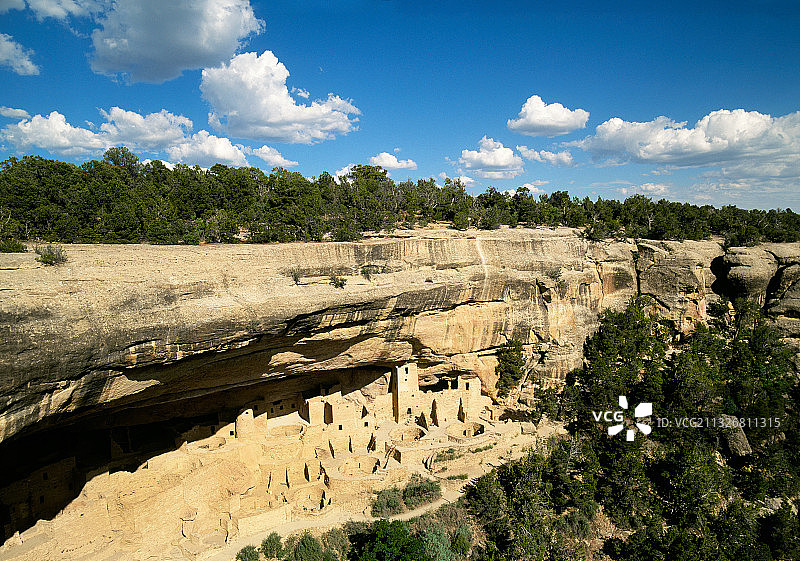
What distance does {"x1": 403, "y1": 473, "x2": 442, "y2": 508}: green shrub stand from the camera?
62.0 ft

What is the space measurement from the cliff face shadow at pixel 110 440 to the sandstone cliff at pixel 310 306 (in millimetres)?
2091

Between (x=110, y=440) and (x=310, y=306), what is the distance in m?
10.0

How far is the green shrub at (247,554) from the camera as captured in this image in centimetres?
1582

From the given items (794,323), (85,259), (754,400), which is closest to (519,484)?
(754,400)

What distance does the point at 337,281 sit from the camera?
17734mm

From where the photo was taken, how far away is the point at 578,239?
27.3m

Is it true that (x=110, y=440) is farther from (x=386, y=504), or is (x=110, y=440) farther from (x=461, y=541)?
(x=461, y=541)

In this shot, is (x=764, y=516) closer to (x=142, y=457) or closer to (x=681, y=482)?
(x=681, y=482)

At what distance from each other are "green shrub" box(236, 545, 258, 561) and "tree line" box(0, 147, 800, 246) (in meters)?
13.4

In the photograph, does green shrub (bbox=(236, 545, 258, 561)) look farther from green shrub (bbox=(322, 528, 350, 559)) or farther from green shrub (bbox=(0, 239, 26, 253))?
green shrub (bbox=(0, 239, 26, 253))

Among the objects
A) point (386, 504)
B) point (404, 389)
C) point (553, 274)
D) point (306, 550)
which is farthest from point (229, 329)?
point (553, 274)

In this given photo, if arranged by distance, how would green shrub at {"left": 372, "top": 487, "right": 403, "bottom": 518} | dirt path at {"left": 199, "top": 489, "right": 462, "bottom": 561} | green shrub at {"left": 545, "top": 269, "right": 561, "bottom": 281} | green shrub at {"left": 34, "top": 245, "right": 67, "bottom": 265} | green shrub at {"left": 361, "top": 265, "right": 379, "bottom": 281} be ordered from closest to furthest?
green shrub at {"left": 34, "top": 245, "right": 67, "bottom": 265} < dirt path at {"left": 199, "top": 489, "right": 462, "bottom": 561} < green shrub at {"left": 372, "top": 487, "right": 403, "bottom": 518} < green shrub at {"left": 361, "top": 265, "right": 379, "bottom": 281} < green shrub at {"left": 545, "top": 269, "right": 561, "bottom": 281}

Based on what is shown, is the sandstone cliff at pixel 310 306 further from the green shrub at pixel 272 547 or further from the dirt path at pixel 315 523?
the green shrub at pixel 272 547

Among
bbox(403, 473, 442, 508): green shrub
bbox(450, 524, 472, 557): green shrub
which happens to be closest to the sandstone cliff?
bbox(403, 473, 442, 508): green shrub
